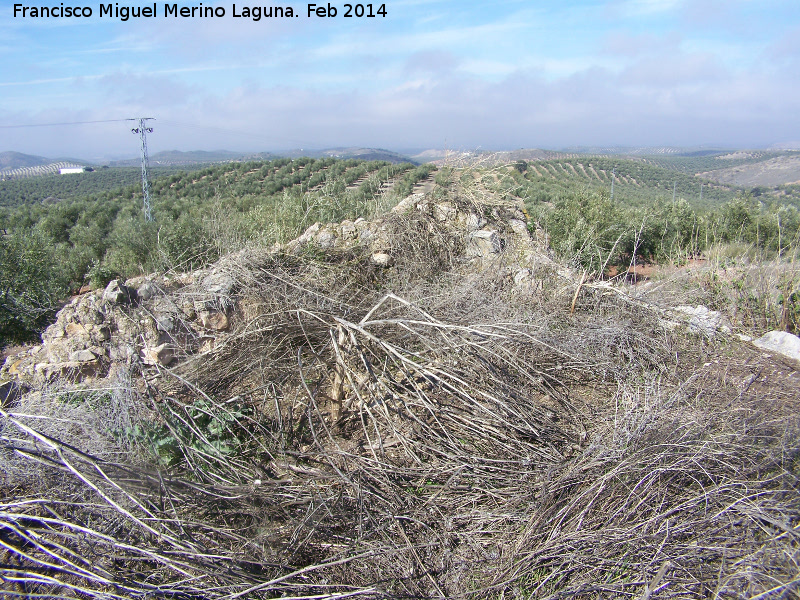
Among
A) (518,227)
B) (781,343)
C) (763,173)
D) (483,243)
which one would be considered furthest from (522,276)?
(763,173)

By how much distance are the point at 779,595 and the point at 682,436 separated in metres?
1.01

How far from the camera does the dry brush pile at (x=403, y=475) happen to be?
7.34 feet

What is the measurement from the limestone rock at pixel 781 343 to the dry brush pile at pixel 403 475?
2.06ft

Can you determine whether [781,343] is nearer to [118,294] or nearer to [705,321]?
[705,321]

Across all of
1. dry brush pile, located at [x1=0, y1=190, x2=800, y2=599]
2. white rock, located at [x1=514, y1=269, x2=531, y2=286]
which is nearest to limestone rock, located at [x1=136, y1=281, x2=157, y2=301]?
dry brush pile, located at [x1=0, y1=190, x2=800, y2=599]

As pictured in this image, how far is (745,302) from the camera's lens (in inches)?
220

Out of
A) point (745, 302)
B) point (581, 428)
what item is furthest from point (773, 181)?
point (581, 428)

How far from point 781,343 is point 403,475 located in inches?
184

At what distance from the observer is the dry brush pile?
2.24 meters

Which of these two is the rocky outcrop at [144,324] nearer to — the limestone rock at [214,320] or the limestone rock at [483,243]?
the limestone rock at [214,320]

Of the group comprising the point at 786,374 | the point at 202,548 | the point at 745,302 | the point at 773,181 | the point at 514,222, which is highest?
the point at 773,181

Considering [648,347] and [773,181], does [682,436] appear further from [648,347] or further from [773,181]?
[773,181]

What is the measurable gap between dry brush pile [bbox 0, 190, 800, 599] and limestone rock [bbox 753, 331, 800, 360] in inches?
24.7

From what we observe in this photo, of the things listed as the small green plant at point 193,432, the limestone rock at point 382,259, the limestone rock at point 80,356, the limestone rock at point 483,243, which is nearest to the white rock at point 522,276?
the limestone rock at point 483,243
